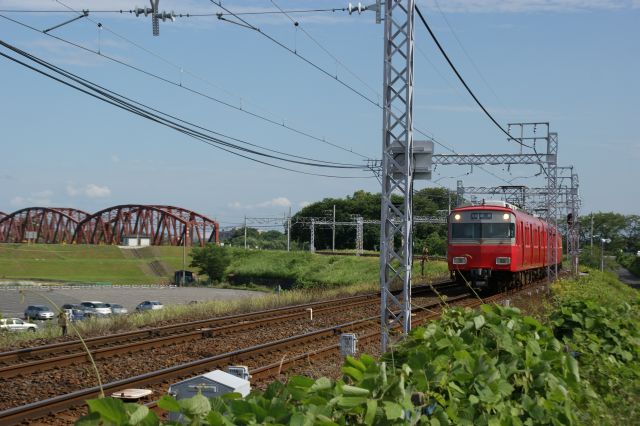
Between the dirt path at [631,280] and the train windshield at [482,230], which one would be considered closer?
the train windshield at [482,230]

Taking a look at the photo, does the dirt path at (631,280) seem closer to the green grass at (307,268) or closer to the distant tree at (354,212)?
the green grass at (307,268)

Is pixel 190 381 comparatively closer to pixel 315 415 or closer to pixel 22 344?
pixel 315 415

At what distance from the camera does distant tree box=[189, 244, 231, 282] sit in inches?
3255

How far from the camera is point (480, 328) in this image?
22.7ft

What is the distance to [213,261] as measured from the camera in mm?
82625

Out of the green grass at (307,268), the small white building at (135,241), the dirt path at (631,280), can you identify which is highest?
the small white building at (135,241)

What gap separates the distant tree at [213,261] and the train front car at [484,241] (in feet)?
183

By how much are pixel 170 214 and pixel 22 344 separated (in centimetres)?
13534

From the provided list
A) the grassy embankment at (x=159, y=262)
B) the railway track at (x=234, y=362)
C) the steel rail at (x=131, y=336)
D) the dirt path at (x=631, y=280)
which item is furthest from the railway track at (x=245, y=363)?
the dirt path at (x=631, y=280)

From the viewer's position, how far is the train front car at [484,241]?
27.7 meters

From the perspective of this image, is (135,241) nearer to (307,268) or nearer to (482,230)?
(307,268)

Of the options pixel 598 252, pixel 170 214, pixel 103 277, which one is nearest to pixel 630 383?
pixel 598 252

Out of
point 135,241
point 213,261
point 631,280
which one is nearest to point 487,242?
point 631,280

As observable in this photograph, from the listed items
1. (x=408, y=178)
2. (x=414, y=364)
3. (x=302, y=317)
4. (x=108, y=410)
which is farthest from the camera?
(x=302, y=317)
